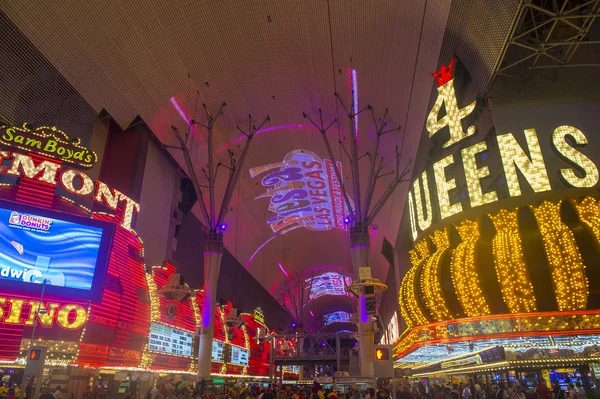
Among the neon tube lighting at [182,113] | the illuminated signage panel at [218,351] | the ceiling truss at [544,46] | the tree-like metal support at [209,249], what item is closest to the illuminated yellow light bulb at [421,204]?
the ceiling truss at [544,46]

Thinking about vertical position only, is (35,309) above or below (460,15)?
below

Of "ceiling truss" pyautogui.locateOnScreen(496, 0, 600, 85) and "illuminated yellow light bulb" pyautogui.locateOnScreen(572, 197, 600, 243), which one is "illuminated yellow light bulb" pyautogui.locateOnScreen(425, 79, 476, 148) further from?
"illuminated yellow light bulb" pyautogui.locateOnScreen(572, 197, 600, 243)

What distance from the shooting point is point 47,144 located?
16422 millimetres

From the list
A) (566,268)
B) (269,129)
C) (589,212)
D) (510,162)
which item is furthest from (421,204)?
(269,129)

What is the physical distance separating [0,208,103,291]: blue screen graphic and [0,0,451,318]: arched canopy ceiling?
6.85 m

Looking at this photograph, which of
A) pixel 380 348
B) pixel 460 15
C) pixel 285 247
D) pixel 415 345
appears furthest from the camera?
pixel 285 247

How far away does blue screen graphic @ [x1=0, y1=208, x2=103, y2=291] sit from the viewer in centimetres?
1473

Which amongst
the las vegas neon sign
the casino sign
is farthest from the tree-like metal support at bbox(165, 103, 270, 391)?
the casino sign

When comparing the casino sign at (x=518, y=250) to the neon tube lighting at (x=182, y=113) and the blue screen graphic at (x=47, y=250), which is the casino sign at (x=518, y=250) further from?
the neon tube lighting at (x=182, y=113)

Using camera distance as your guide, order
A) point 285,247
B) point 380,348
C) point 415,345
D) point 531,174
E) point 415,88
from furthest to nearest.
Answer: point 285,247
point 415,88
point 415,345
point 531,174
point 380,348

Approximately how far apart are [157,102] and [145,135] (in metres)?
1.99

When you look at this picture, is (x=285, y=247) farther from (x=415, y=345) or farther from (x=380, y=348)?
(x=380, y=348)

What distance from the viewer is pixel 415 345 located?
48.7 feet

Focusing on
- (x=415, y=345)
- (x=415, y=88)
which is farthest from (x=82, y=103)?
(x=415, y=345)
